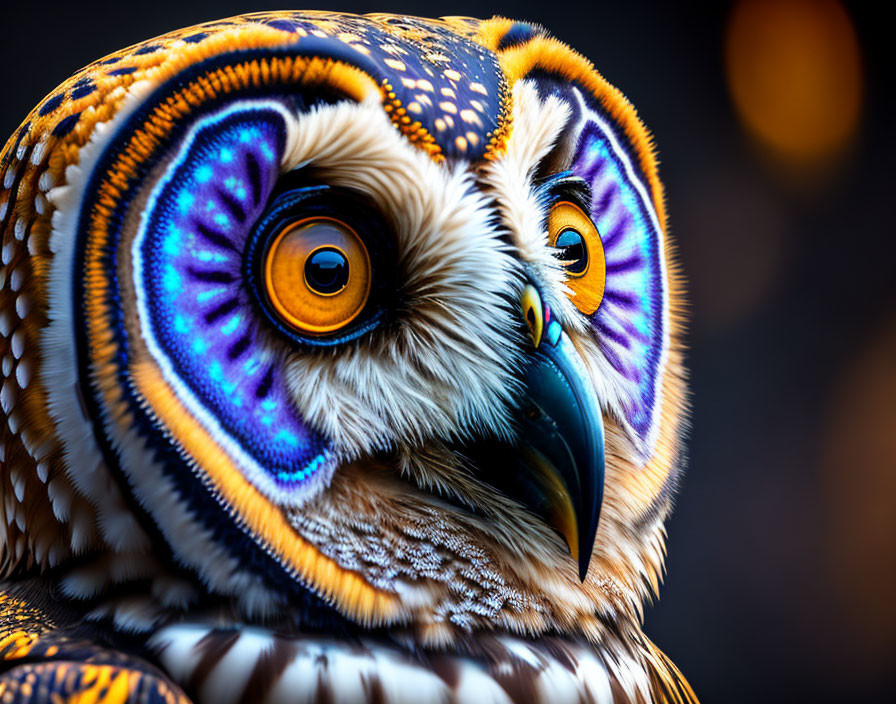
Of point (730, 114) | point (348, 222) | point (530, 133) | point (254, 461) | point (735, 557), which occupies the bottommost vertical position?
point (735, 557)

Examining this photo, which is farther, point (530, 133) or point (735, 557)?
point (735, 557)

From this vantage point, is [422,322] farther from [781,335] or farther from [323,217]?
[781,335]

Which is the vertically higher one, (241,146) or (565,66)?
(565,66)

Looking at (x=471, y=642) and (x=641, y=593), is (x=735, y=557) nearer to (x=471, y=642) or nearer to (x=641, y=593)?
(x=641, y=593)

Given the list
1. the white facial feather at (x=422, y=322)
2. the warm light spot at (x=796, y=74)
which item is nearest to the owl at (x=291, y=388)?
the white facial feather at (x=422, y=322)

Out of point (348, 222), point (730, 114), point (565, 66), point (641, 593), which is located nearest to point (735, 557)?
point (730, 114)

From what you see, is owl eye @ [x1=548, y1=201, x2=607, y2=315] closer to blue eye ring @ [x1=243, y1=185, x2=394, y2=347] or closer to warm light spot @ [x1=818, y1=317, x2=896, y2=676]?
blue eye ring @ [x1=243, y1=185, x2=394, y2=347]

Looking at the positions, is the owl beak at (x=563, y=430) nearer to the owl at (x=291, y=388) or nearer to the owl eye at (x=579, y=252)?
the owl at (x=291, y=388)

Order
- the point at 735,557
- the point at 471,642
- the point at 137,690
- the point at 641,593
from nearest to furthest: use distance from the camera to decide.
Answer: the point at 137,690 < the point at 471,642 < the point at 641,593 < the point at 735,557
